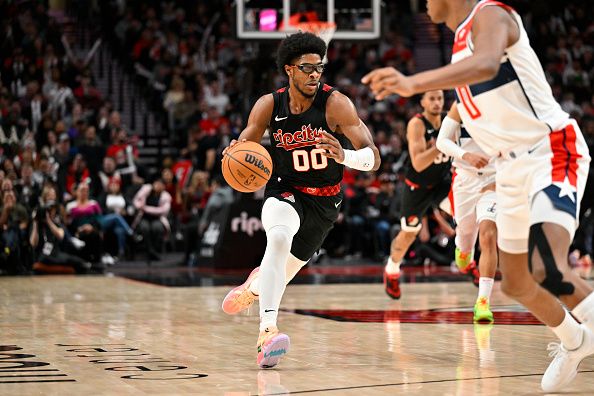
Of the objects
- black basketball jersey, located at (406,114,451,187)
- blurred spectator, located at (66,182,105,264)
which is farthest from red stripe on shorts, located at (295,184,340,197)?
blurred spectator, located at (66,182,105,264)

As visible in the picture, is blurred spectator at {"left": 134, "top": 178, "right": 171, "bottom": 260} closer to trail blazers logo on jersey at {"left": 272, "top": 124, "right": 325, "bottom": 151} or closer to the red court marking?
the red court marking

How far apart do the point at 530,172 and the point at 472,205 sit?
4.22 meters

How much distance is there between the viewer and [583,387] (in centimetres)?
518

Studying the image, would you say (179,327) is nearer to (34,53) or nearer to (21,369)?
(21,369)

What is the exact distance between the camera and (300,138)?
657cm

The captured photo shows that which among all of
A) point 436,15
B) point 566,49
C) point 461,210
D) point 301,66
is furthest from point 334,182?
point 566,49

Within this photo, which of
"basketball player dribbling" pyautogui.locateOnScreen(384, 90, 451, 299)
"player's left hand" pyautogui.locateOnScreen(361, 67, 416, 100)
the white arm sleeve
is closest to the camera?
"player's left hand" pyautogui.locateOnScreen(361, 67, 416, 100)

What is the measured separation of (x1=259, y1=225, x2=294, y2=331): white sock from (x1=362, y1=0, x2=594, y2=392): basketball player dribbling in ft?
4.87

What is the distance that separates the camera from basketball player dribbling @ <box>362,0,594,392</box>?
4.80 metres

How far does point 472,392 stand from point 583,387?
62 centimetres

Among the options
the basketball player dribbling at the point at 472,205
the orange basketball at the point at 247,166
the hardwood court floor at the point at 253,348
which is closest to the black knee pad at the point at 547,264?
the hardwood court floor at the point at 253,348

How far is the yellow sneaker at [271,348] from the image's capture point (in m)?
5.84

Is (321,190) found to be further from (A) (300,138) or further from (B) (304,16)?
(B) (304,16)

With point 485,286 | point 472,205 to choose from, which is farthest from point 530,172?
point 472,205
